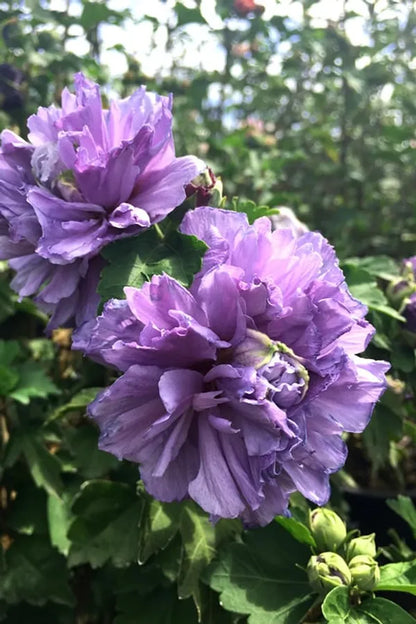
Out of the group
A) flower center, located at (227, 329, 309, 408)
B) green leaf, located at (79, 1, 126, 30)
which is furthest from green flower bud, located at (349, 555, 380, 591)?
green leaf, located at (79, 1, 126, 30)

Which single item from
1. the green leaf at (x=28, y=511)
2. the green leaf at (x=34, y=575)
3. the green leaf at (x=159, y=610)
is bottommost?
the green leaf at (x=34, y=575)

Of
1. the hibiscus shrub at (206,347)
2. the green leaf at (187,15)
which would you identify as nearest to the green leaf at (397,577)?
the hibiscus shrub at (206,347)

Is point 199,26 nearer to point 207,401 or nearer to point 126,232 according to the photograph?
point 126,232

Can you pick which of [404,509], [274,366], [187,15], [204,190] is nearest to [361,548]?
[404,509]

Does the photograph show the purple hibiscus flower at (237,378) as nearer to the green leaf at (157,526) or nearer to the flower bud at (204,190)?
the flower bud at (204,190)

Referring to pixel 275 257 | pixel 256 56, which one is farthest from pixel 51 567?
pixel 256 56

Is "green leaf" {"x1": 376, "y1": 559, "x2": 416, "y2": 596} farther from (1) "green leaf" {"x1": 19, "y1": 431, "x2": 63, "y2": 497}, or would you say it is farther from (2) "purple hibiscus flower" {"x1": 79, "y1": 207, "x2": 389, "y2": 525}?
(1) "green leaf" {"x1": 19, "y1": 431, "x2": 63, "y2": 497}
